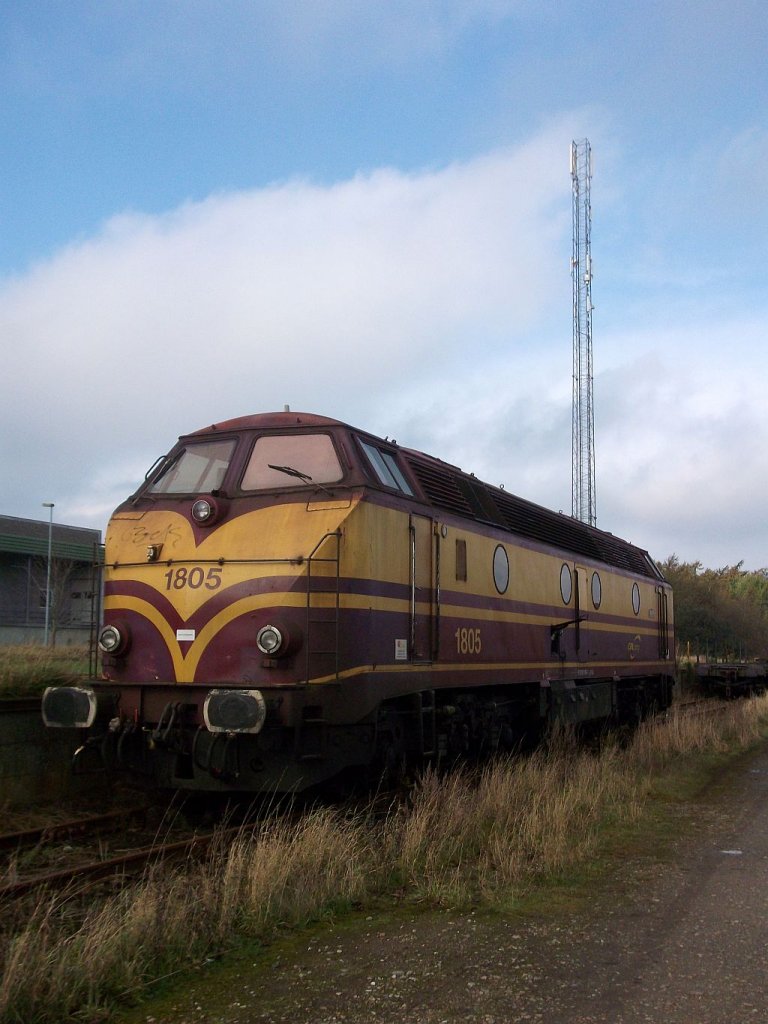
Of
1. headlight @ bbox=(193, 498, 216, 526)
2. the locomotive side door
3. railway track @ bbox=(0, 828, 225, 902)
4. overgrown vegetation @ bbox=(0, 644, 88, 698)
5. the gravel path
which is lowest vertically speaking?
the gravel path

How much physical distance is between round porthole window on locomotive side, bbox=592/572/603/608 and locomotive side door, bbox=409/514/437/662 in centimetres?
616

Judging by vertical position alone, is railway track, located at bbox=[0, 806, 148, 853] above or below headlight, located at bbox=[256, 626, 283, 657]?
below

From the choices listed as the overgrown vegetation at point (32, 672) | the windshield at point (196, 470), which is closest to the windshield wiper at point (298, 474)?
the windshield at point (196, 470)

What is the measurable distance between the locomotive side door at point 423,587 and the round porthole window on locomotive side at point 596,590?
6164mm

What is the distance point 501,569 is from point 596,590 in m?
4.42

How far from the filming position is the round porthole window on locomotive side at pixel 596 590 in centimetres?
1458

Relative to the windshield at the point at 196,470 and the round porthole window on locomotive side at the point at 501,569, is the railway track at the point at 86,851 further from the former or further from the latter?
the round porthole window on locomotive side at the point at 501,569

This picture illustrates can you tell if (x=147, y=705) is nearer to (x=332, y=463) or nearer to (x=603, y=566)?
(x=332, y=463)

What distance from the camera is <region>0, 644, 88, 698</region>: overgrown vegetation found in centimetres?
938

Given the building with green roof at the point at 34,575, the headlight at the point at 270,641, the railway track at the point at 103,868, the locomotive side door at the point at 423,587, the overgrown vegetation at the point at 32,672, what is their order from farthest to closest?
1. the building with green roof at the point at 34,575
2. the overgrown vegetation at the point at 32,672
3. the locomotive side door at the point at 423,587
4. the headlight at the point at 270,641
5. the railway track at the point at 103,868

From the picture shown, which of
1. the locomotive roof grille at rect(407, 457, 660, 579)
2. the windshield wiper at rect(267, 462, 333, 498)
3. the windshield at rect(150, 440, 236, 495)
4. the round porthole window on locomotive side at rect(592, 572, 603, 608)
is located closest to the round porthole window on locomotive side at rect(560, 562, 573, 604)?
the locomotive roof grille at rect(407, 457, 660, 579)

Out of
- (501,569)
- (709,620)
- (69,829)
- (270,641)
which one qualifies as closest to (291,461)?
(270,641)

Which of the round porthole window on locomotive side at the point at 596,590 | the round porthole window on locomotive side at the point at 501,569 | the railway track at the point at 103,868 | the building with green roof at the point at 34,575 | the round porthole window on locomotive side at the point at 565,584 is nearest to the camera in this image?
the railway track at the point at 103,868

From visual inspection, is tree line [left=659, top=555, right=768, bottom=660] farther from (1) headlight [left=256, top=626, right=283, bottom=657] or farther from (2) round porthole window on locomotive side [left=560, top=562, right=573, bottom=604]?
(1) headlight [left=256, top=626, right=283, bottom=657]
